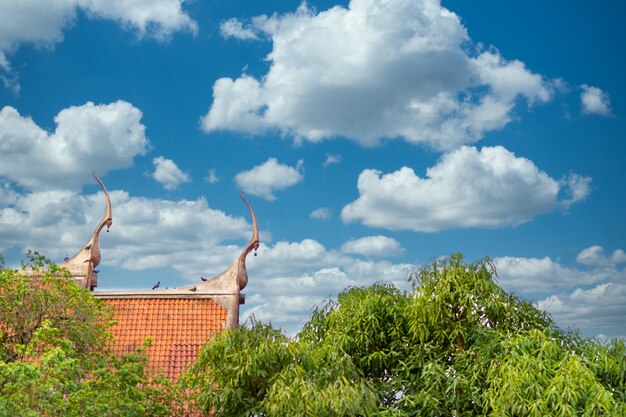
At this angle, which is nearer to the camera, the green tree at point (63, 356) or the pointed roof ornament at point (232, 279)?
the green tree at point (63, 356)

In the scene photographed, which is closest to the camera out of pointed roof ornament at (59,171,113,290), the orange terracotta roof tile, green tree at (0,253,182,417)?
green tree at (0,253,182,417)

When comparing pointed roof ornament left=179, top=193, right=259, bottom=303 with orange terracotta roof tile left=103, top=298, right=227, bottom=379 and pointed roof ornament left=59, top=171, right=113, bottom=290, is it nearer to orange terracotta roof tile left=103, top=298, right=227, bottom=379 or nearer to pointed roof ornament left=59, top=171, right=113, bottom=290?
orange terracotta roof tile left=103, top=298, right=227, bottom=379

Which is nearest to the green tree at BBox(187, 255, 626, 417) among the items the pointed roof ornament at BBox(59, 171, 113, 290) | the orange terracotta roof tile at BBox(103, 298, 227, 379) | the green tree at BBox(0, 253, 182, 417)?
the green tree at BBox(0, 253, 182, 417)

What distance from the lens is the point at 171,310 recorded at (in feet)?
53.5

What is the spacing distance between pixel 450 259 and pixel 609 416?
3.88m

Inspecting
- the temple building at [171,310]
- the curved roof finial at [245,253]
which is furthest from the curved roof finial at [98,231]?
the curved roof finial at [245,253]

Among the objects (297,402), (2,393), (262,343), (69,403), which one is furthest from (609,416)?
(2,393)

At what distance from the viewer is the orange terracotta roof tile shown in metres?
15.2

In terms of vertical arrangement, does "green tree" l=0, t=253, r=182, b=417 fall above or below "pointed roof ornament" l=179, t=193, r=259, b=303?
below

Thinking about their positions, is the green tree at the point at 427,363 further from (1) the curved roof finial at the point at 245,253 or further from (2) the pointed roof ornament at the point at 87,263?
(2) the pointed roof ornament at the point at 87,263

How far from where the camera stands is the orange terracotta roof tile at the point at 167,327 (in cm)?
1516

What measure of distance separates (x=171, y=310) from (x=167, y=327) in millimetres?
568

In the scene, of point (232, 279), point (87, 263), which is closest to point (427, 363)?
point (232, 279)

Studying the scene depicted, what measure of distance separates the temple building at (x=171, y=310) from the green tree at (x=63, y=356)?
2457mm
